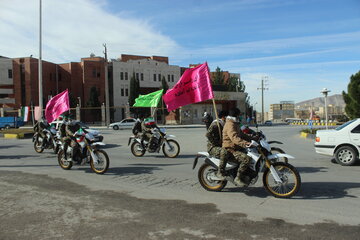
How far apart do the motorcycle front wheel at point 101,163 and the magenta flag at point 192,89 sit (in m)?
2.33

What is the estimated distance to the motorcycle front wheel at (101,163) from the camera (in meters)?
8.71

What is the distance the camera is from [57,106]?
12148 millimetres

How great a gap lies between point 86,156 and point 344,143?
7646mm

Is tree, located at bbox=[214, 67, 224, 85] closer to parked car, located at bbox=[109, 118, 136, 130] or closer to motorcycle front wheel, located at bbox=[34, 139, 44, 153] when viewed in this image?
parked car, located at bbox=[109, 118, 136, 130]

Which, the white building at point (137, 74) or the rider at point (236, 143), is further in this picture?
the white building at point (137, 74)

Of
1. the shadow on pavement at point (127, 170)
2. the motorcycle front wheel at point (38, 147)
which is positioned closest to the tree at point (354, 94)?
the shadow on pavement at point (127, 170)

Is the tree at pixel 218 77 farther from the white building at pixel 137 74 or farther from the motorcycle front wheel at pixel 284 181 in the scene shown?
the motorcycle front wheel at pixel 284 181

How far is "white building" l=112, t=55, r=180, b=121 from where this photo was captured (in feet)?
220

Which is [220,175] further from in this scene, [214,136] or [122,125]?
[122,125]

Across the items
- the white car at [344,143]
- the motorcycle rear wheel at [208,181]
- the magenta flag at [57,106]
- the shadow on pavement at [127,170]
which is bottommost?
the shadow on pavement at [127,170]

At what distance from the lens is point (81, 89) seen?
6669cm

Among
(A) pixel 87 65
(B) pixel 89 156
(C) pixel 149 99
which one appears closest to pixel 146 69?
(A) pixel 87 65

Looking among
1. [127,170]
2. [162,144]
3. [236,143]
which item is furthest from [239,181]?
[162,144]

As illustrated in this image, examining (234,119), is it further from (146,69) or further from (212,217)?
(146,69)
